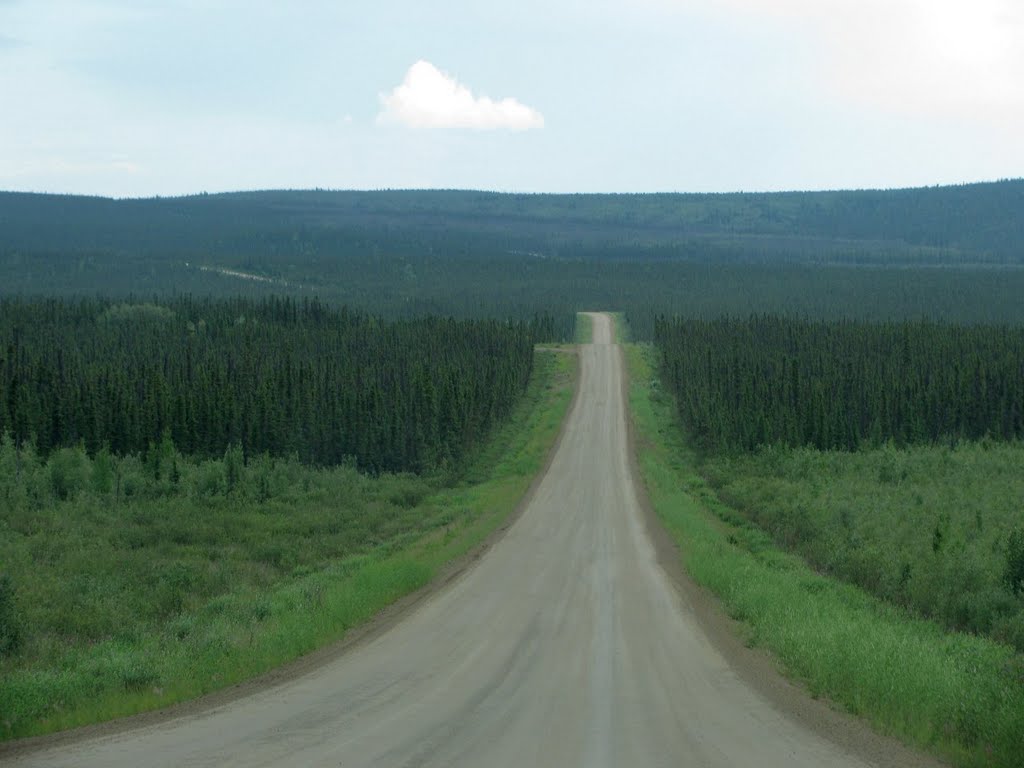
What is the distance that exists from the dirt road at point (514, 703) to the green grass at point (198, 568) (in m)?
1.50

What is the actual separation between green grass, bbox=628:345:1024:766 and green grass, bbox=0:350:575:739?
8.57 m

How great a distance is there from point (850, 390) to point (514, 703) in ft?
258

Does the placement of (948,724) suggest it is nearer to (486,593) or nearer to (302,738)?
(302,738)

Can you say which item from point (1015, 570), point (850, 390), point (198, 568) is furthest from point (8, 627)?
point (850, 390)

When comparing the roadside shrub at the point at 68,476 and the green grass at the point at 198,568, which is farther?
the roadside shrub at the point at 68,476

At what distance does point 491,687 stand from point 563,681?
1.31 metres

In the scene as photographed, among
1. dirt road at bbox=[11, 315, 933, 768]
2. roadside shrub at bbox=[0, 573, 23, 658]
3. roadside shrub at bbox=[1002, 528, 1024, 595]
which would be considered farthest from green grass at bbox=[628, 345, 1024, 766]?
roadside shrub at bbox=[0, 573, 23, 658]

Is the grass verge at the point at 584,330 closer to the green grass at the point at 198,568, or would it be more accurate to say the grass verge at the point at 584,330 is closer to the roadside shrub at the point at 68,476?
the green grass at the point at 198,568

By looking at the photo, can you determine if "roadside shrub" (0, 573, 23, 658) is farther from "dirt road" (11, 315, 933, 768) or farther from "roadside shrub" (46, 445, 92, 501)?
"roadside shrub" (46, 445, 92, 501)

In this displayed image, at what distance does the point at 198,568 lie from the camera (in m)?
34.4

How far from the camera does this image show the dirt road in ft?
51.2

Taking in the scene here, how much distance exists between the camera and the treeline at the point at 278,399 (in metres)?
73.9

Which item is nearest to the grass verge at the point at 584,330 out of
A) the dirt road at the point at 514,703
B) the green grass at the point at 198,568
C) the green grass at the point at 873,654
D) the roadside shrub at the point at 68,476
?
the green grass at the point at 198,568

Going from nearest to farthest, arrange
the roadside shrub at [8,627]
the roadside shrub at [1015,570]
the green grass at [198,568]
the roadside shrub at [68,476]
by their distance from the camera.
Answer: the green grass at [198,568]
the roadside shrub at [8,627]
the roadside shrub at [1015,570]
the roadside shrub at [68,476]
